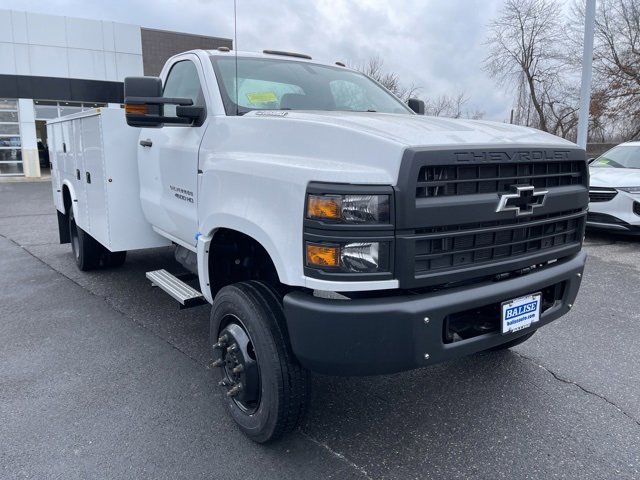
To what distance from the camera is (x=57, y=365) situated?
371cm

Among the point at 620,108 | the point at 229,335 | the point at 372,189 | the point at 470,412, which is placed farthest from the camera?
the point at 620,108

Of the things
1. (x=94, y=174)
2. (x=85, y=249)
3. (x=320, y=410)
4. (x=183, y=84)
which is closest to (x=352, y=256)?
(x=320, y=410)

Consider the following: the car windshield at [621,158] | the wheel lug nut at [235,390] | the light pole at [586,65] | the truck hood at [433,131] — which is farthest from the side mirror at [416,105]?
the car windshield at [621,158]

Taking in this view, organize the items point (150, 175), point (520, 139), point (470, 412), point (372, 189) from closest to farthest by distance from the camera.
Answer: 1. point (372, 189)
2. point (520, 139)
3. point (470, 412)
4. point (150, 175)

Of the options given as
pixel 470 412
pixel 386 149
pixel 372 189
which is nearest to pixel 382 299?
pixel 372 189

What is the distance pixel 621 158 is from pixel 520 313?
8.06 metres

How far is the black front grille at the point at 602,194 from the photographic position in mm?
7859

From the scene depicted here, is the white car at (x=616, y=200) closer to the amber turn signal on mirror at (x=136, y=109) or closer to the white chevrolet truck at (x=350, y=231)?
the white chevrolet truck at (x=350, y=231)

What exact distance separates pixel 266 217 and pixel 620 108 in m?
22.5

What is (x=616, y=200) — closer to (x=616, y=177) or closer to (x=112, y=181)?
(x=616, y=177)

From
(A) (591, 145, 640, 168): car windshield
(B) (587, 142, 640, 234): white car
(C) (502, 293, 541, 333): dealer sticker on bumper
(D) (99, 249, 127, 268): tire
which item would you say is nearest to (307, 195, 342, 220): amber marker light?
(C) (502, 293, 541, 333): dealer sticker on bumper

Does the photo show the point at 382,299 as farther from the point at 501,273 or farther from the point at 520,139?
the point at 520,139

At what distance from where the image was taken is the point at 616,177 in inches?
319

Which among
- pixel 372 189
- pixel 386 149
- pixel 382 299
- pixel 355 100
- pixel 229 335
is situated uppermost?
pixel 355 100
